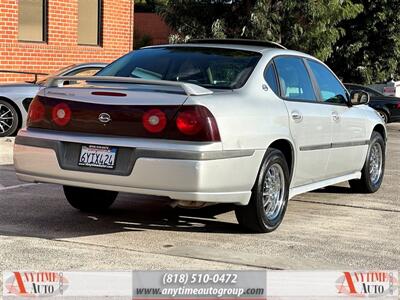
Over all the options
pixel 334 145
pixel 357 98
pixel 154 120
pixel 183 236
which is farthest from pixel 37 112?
pixel 357 98

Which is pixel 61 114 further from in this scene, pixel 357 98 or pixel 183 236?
pixel 357 98

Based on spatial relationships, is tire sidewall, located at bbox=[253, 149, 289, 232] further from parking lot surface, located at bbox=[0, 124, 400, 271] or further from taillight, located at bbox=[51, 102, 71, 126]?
taillight, located at bbox=[51, 102, 71, 126]

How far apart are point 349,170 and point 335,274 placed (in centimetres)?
371

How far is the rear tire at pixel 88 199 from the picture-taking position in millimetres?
6895

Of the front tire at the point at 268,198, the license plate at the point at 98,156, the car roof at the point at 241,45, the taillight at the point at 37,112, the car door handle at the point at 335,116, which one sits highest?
the car roof at the point at 241,45

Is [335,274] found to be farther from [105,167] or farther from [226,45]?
[226,45]

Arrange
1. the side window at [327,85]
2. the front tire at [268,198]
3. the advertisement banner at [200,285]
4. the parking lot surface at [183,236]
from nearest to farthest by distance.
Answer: the advertisement banner at [200,285]
the parking lot surface at [183,236]
the front tire at [268,198]
the side window at [327,85]

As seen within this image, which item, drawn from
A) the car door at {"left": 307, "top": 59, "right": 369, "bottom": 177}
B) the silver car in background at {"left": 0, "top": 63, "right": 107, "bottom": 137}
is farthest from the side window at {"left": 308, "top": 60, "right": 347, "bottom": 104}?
the silver car in background at {"left": 0, "top": 63, "right": 107, "bottom": 137}

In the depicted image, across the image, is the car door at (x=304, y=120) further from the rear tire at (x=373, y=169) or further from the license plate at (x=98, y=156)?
the license plate at (x=98, y=156)

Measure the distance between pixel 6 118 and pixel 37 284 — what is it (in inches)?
330

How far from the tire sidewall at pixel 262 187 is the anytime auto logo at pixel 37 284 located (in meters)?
2.23

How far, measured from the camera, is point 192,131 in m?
5.34

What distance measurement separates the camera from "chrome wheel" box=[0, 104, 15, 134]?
11.9 meters

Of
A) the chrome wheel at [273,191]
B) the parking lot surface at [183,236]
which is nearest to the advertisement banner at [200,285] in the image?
the parking lot surface at [183,236]
